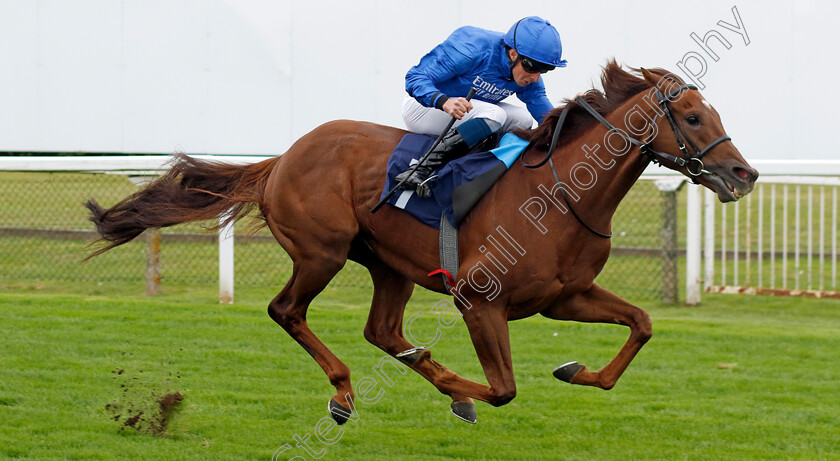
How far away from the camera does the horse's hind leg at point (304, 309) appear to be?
14.8 feet

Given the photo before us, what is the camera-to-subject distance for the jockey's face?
4148mm

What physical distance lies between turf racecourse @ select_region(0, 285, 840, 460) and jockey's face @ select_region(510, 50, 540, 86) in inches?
65.9

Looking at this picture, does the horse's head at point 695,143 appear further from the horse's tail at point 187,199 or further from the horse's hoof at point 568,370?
the horse's tail at point 187,199

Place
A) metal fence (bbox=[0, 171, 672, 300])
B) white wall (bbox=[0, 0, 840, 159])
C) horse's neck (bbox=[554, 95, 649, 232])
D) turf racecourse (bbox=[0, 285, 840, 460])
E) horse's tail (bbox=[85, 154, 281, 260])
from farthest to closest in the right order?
white wall (bbox=[0, 0, 840, 159]), metal fence (bbox=[0, 171, 672, 300]), horse's tail (bbox=[85, 154, 281, 260]), turf racecourse (bbox=[0, 285, 840, 460]), horse's neck (bbox=[554, 95, 649, 232])

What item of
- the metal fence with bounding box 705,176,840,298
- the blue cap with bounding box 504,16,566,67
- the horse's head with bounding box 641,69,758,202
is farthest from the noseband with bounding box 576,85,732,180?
the metal fence with bounding box 705,176,840,298

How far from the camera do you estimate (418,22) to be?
32.0 feet

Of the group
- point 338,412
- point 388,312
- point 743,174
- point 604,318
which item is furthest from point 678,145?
point 338,412

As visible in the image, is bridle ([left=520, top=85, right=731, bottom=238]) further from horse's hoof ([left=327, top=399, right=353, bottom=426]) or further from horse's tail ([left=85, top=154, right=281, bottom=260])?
horse's tail ([left=85, top=154, right=281, bottom=260])

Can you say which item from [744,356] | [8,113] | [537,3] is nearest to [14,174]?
[8,113]

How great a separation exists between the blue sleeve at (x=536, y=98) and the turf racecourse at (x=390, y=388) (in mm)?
1572

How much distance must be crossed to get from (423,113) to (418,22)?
5487mm

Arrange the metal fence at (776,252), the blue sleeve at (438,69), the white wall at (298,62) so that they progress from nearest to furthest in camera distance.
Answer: the blue sleeve at (438,69) → the metal fence at (776,252) → the white wall at (298,62)

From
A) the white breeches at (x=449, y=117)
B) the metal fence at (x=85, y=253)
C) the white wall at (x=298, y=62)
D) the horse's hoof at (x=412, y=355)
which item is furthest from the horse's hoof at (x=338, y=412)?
the white wall at (x=298, y=62)

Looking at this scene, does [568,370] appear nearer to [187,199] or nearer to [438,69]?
[438,69]
